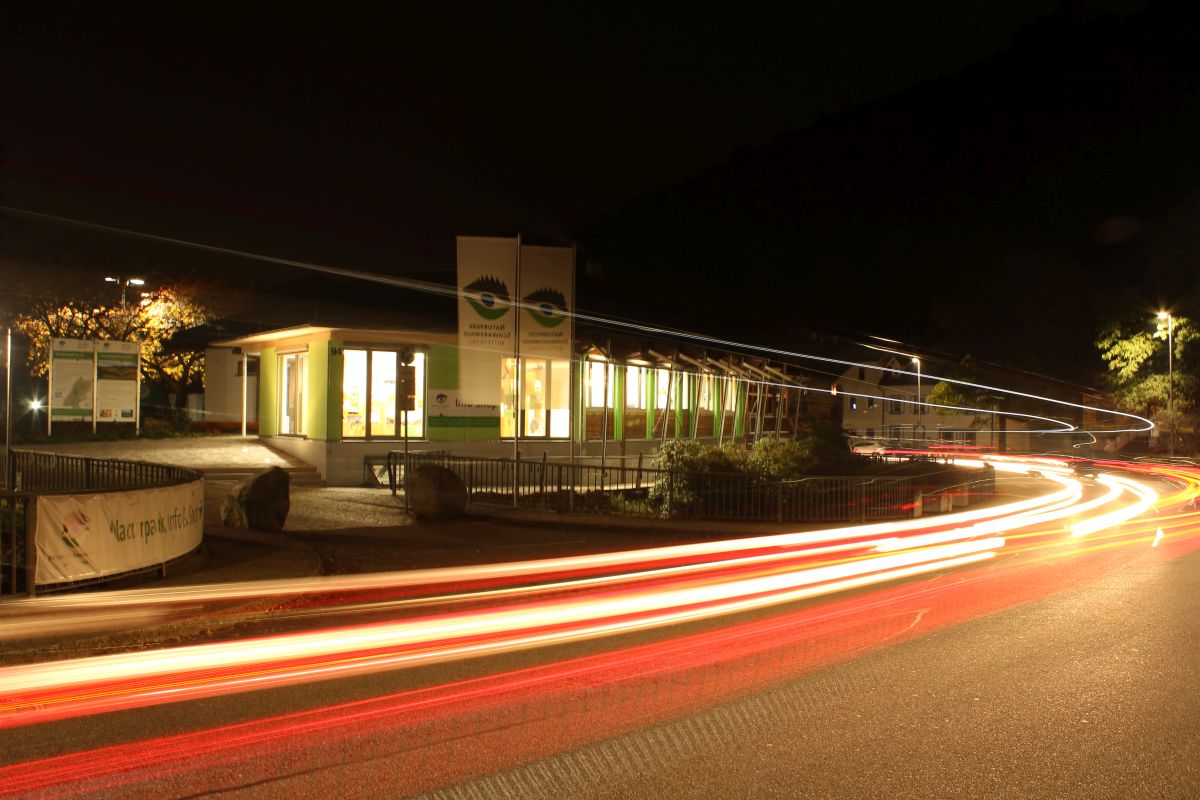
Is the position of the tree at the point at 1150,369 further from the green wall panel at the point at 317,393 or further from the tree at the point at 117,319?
the tree at the point at 117,319

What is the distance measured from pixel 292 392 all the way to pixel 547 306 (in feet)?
37.3

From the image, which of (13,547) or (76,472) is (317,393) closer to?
(76,472)

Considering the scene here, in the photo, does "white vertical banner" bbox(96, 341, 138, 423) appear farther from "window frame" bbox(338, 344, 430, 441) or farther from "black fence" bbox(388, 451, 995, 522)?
"window frame" bbox(338, 344, 430, 441)

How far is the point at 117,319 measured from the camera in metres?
32.6

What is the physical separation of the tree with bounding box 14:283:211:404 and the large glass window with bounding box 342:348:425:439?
1073 centimetres

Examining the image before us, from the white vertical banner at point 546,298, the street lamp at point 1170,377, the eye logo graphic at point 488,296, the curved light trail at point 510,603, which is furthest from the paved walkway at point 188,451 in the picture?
the street lamp at point 1170,377

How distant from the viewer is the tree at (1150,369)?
44.1 meters

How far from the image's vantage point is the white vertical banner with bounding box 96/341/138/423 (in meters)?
16.3

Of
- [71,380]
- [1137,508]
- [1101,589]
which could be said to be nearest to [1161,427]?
[1137,508]

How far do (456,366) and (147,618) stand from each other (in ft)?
56.4

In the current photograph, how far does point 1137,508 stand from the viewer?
22.2 m

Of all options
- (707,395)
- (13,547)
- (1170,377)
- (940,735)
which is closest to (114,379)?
(13,547)

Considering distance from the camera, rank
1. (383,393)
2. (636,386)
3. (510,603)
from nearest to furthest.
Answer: (510,603) < (383,393) < (636,386)

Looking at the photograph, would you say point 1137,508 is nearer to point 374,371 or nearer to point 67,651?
point 374,371
